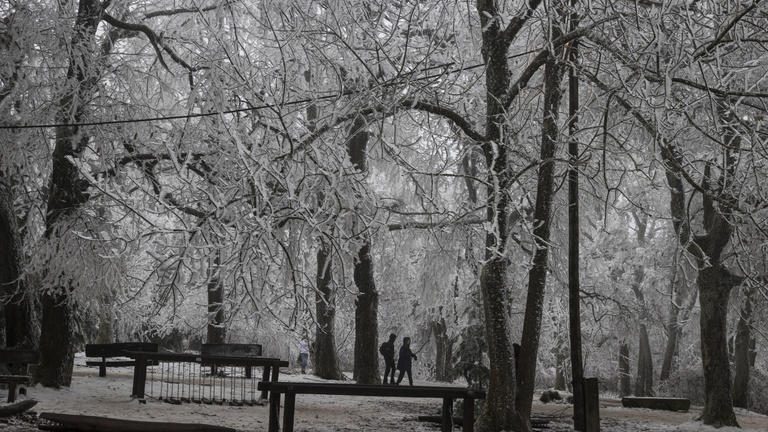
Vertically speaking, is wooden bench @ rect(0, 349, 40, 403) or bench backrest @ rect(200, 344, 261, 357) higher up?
bench backrest @ rect(200, 344, 261, 357)

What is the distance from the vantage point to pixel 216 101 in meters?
8.76

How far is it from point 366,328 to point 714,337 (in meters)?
7.46

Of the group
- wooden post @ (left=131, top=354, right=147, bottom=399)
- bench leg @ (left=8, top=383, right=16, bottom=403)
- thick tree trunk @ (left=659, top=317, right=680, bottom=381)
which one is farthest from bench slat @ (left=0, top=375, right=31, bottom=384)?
thick tree trunk @ (left=659, top=317, right=680, bottom=381)

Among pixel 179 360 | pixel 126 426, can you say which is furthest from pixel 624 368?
pixel 126 426

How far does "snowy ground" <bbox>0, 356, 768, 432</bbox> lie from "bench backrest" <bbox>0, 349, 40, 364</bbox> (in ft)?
2.12

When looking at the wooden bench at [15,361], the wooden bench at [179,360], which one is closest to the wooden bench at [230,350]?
the wooden bench at [179,360]

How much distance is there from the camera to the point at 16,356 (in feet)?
34.1

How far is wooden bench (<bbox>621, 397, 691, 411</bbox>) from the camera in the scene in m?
17.4

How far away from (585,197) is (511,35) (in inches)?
243

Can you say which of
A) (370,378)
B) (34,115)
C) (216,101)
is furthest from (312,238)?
(370,378)

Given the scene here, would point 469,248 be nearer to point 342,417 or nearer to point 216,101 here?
point 342,417

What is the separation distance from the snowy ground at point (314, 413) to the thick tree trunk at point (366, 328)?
187cm

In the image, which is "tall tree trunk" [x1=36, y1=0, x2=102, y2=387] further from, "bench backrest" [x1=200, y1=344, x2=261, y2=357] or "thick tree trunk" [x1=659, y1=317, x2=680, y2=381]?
"thick tree trunk" [x1=659, y1=317, x2=680, y2=381]

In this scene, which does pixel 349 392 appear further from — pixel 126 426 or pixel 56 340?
pixel 56 340
